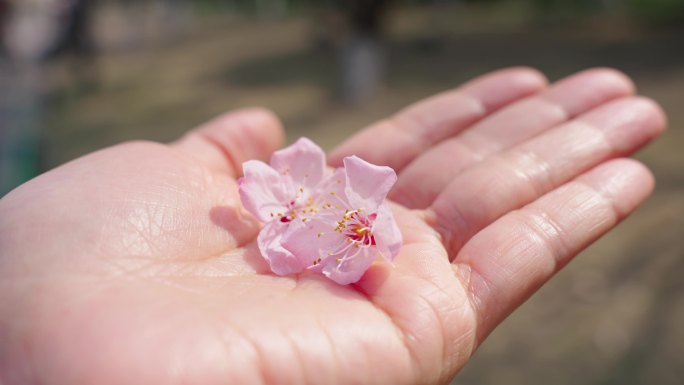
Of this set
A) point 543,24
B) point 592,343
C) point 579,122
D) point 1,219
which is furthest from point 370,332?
point 543,24

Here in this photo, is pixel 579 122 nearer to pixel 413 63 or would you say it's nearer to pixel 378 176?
pixel 378 176

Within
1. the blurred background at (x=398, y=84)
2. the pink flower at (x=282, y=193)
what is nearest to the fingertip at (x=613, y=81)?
the pink flower at (x=282, y=193)

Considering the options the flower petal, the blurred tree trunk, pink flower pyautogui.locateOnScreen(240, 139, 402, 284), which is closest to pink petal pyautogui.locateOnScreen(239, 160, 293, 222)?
pink flower pyautogui.locateOnScreen(240, 139, 402, 284)

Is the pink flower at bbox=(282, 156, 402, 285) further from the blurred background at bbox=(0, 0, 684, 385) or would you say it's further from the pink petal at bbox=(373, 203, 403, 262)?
the blurred background at bbox=(0, 0, 684, 385)

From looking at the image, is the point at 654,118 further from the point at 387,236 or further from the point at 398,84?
the point at 398,84

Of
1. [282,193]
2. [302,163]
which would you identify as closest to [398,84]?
[302,163]
